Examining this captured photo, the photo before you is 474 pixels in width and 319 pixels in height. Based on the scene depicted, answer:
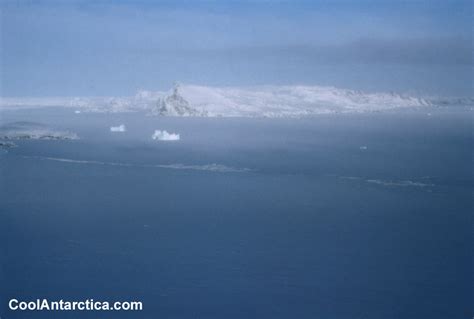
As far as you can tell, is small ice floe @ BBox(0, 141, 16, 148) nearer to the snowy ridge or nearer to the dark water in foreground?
the dark water in foreground

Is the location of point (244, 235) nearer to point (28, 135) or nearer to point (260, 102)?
point (28, 135)

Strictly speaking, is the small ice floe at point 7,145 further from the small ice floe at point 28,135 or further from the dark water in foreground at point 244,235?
the small ice floe at point 28,135

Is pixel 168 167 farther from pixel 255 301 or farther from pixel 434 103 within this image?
pixel 434 103

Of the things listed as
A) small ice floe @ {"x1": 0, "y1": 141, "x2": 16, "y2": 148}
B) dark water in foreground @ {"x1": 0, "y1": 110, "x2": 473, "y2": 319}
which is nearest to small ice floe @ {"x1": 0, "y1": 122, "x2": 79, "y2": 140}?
small ice floe @ {"x1": 0, "y1": 141, "x2": 16, "y2": 148}

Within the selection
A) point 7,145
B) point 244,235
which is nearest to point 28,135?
point 7,145

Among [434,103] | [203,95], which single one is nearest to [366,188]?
[203,95]

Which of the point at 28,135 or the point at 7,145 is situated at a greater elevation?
the point at 28,135

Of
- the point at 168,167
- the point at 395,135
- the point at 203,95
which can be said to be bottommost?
the point at 168,167

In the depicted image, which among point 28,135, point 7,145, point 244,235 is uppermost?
point 28,135
